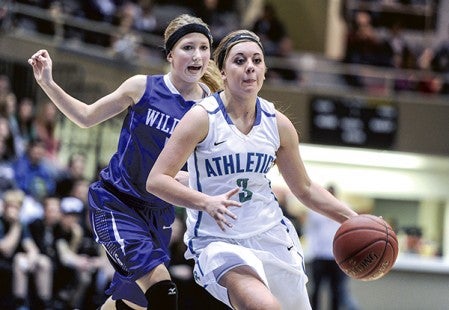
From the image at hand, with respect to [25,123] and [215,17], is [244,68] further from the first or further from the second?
[215,17]

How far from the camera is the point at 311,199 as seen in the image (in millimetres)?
5625

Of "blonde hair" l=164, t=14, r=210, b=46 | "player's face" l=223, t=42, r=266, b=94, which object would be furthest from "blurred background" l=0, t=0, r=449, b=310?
"player's face" l=223, t=42, r=266, b=94

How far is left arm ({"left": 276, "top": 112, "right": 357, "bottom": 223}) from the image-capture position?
5434mm

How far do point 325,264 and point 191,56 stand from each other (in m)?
6.93

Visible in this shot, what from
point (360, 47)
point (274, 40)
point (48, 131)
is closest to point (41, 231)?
point (48, 131)

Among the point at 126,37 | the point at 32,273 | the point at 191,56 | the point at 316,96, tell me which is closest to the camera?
the point at 191,56

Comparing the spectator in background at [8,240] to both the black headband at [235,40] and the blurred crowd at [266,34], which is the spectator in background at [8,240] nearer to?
the blurred crowd at [266,34]

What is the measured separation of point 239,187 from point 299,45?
15143 mm

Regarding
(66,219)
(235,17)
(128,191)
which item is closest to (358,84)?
(235,17)

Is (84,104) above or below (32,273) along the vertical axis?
above

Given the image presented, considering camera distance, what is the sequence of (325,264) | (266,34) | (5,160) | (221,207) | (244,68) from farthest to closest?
(266,34), (325,264), (5,160), (244,68), (221,207)

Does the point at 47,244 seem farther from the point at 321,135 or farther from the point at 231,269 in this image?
the point at 321,135

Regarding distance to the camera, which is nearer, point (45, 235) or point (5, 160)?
point (45, 235)

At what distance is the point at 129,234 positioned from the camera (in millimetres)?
5812
